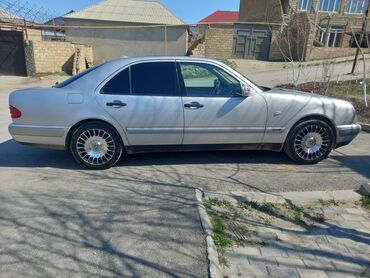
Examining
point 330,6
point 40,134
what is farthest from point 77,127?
point 330,6

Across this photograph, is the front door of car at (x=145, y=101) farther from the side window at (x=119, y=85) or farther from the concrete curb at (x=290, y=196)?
the concrete curb at (x=290, y=196)

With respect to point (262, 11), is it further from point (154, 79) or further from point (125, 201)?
point (125, 201)

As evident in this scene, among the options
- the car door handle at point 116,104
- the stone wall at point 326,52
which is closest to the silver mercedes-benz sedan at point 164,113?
the car door handle at point 116,104

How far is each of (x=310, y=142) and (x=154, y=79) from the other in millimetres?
2537

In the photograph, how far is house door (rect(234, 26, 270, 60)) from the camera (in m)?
23.5

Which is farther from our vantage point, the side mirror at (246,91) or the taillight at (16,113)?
the side mirror at (246,91)

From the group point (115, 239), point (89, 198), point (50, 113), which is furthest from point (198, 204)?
point (50, 113)

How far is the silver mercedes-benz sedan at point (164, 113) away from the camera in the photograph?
401cm

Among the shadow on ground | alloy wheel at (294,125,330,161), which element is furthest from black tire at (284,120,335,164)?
the shadow on ground

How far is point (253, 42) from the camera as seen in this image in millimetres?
23891

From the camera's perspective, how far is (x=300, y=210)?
324cm

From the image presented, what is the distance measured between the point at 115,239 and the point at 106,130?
1.86 m

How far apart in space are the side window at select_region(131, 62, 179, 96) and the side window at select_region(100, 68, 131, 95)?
0.08 m

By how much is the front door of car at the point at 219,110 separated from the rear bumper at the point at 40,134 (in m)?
1.75
